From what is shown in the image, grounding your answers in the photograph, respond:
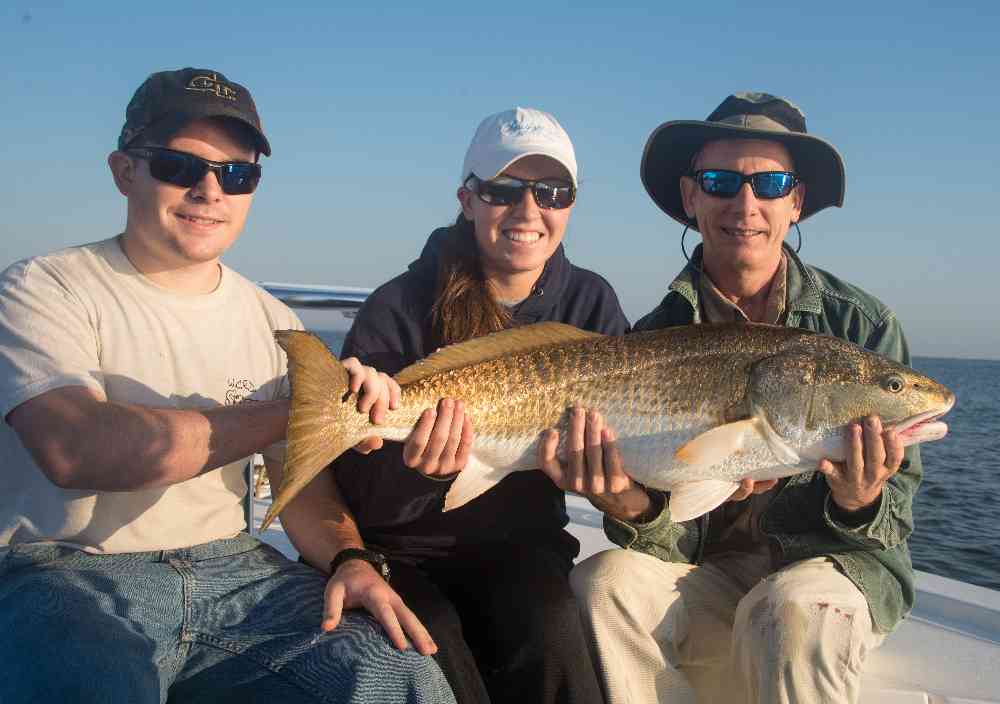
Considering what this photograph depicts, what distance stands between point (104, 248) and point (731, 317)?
3.16m

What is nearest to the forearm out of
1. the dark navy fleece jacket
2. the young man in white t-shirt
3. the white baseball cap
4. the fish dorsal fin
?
the young man in white t-shirt

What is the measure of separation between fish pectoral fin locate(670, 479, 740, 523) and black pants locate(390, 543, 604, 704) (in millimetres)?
594

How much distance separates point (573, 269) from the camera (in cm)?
455

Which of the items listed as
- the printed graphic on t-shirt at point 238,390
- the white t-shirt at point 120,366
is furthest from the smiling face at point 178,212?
the printed graphic on t-shirt at point 238,390

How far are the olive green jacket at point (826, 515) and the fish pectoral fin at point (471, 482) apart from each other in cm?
70

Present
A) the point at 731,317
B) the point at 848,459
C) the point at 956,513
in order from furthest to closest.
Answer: the point at 956,513
the point at 731,317
the point at 848,459

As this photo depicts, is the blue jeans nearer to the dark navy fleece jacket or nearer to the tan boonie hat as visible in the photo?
the dark navy fleece jacket

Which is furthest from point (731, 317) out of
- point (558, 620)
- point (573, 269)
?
point (558, 620)

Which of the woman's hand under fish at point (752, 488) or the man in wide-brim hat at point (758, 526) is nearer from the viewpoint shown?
the man in wide-brim hat at point (758, 526)

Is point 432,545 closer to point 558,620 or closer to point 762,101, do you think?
point 558,620

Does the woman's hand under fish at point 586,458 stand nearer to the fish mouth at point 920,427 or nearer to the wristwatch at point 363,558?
the wristwatch at point 363,558

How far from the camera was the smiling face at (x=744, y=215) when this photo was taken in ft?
14.0

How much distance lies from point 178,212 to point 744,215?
9.02 feet

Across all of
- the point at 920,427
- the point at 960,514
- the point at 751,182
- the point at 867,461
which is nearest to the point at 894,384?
the point at 920,427
